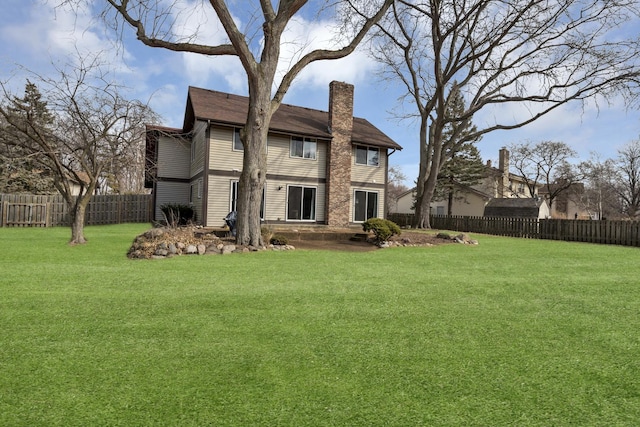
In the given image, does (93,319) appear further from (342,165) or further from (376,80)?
(376,80)

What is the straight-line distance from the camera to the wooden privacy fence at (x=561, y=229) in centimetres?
1670

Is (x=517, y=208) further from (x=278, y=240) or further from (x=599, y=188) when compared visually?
(x=278, y=240)

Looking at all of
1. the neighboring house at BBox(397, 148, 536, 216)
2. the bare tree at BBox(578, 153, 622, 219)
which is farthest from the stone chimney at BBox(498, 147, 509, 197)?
the bare tree at BBox(578, 153, 622, 219)

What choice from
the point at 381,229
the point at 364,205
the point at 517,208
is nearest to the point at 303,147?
the point at 364,205

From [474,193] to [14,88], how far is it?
1518 inches


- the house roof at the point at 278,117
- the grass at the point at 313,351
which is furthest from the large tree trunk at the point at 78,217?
the house roof at the point at 278,117

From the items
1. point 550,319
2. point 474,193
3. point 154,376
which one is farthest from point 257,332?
point 474,193

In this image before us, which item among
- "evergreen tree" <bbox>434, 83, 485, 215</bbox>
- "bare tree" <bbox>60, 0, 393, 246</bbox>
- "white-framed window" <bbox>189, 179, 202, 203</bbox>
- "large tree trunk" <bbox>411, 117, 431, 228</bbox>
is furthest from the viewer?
"evergreen tree" <bbox>434, 83, 485, 215</bbox>

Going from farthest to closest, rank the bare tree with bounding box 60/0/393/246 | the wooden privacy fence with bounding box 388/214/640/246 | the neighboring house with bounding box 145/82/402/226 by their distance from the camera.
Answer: the neighboring house with bounding box 145/82/402/226, the wooden privacy fence with bounding box 388/214/640/246, the bare tree with bounding box 60/0/393/246

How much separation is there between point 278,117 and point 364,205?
6.53 metres

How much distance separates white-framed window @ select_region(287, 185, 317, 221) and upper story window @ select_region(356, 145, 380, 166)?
3197 millimetres

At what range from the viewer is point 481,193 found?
1582 inches

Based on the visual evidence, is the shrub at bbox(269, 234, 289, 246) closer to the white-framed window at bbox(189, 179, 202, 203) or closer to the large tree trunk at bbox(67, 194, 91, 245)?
the large tree trunk at bbox(67, 194, 91, 245)

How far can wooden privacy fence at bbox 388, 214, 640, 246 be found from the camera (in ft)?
54.8
